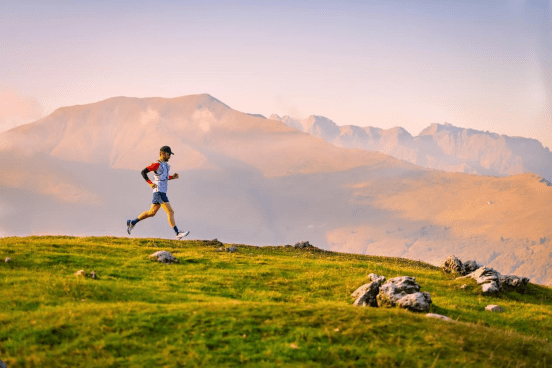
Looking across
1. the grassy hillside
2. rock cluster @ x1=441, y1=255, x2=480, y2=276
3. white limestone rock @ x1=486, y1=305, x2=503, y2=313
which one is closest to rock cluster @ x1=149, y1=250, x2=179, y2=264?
the grassy hillside

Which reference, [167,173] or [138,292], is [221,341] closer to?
[138,292]

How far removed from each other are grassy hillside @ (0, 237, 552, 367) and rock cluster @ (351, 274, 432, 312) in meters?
1.66

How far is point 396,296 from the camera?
23578 mm

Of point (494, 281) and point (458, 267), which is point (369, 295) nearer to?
point (494, 281)

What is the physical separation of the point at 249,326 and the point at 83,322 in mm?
5657

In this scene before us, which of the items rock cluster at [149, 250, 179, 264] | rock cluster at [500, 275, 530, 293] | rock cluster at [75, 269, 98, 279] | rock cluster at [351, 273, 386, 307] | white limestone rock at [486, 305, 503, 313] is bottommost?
white limestone rock at [486, 305, 503, 313]

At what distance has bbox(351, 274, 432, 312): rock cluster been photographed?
22828mm

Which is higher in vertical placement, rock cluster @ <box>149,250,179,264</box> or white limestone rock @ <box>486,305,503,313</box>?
rock cluster @ <box>149,250,179,264</box>

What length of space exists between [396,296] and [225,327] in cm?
955

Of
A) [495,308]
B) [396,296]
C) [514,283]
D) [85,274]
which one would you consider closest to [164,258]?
[85,274]

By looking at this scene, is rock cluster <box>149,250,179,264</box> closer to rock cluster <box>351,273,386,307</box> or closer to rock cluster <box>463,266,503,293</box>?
rock cluster <box>351,273,386,307</box>

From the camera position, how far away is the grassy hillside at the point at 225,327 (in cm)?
1566

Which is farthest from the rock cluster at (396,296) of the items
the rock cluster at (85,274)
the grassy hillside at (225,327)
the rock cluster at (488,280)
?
the rock cluster at (85,274)

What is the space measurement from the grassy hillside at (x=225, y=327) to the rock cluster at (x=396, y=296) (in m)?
1.66
